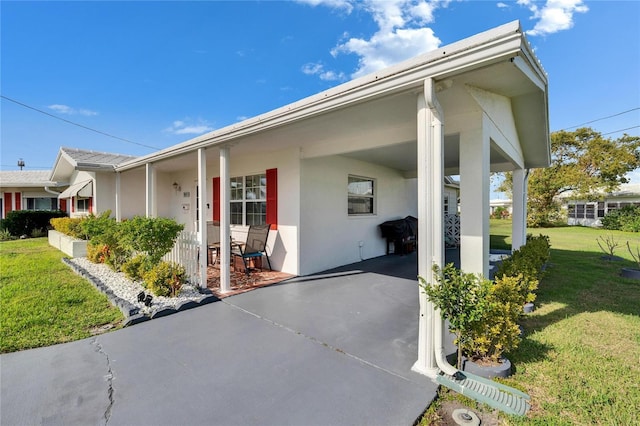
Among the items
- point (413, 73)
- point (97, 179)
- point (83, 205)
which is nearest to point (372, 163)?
point (413, 73)

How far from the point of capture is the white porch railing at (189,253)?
545 centimetres

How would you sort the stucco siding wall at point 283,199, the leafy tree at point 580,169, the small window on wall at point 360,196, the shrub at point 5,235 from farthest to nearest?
the leafy tree at point 580,169
the shrub at point 5,235
the small window on wall at point 360,196
the stucco siding wall at point 283,199

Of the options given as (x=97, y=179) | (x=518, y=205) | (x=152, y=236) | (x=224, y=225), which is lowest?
(x=152, y=236)

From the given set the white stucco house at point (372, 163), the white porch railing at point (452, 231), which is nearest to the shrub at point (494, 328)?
the white stucco house at point (372, 163)

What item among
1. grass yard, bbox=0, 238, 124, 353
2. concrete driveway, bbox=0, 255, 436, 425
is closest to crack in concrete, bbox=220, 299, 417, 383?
concrete driveway, bbox=0, 255, 436, 425

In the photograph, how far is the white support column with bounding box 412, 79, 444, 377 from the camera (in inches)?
104

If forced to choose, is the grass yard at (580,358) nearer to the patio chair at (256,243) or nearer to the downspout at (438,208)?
the downspout at (438,208)

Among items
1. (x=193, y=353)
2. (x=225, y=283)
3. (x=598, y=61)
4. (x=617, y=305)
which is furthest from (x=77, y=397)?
(x=598, y=61)

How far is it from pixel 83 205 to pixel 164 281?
10.7 metres

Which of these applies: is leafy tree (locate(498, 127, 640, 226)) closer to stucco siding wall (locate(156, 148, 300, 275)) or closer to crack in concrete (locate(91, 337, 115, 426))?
stucco siding wall (locate(156, 148, 300, 275))

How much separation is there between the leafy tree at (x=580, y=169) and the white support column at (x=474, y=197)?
21.7m

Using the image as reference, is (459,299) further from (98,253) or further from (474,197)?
(98,253)

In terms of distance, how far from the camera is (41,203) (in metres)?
17.5

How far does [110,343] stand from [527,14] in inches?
369
